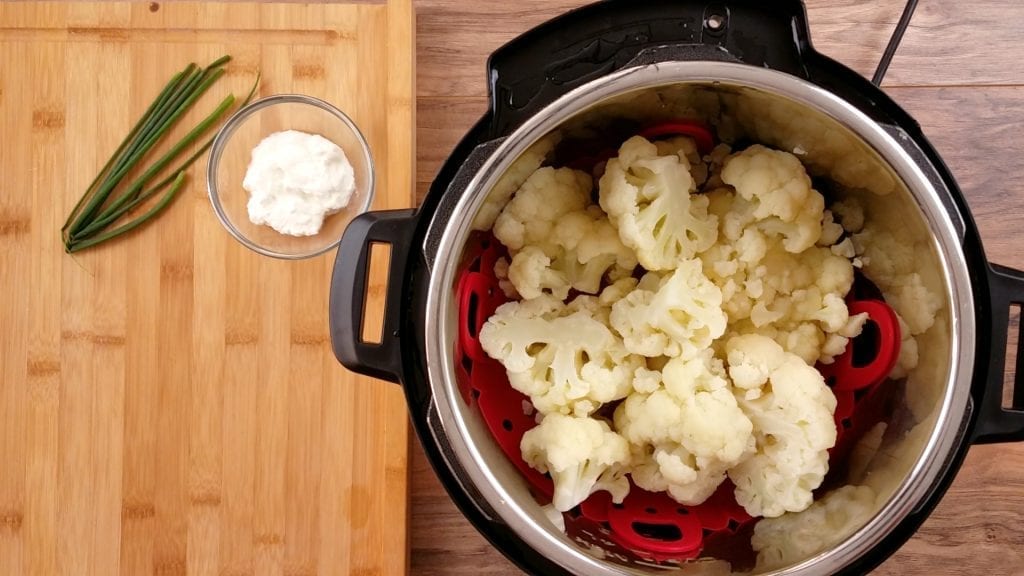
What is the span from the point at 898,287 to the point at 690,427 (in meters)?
0.25

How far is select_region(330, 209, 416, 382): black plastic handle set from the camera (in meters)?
0.76

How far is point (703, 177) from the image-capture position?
0.87 m

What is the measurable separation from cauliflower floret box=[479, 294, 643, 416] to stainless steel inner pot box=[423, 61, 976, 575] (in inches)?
2.4

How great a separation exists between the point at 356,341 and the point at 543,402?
7.6 inches

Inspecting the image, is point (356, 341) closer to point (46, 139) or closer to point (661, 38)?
point (661, 38)

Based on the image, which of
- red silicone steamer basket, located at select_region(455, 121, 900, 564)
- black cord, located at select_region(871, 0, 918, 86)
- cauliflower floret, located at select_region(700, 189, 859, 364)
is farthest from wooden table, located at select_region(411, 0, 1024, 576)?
cauliflower floret, located at select_region(700, 189, 859, 364)

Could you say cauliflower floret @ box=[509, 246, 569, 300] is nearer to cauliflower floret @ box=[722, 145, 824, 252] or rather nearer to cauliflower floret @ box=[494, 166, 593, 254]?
cauliflower floret @ box=[494, 166, 593, 254]

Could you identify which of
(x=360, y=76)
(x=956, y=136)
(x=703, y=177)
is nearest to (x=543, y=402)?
(x=703, y=177)

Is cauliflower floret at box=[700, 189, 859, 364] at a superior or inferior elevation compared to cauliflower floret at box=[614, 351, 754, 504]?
superior

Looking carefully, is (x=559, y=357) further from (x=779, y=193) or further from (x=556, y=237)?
(x=779, y=193)

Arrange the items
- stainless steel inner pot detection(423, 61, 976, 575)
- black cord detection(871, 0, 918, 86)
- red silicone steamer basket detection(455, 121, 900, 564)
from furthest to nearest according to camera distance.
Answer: black cord detection(871, 0, 918, 86)
red silicone steamer basket detection(455, 121, 900, 564)
stainless steel inner pot detection(423, 61, 976, 575)

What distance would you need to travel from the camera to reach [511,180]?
2.61 ft

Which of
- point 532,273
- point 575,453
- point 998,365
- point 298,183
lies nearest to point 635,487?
point 575,453

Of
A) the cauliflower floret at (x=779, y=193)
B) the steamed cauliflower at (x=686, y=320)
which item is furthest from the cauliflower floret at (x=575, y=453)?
the cauliflower floret at (x=779, y=193)
